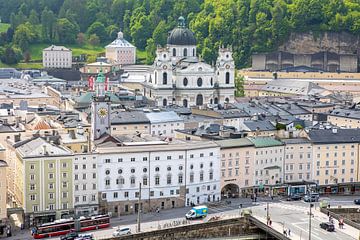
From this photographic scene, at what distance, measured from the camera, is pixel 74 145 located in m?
57.5

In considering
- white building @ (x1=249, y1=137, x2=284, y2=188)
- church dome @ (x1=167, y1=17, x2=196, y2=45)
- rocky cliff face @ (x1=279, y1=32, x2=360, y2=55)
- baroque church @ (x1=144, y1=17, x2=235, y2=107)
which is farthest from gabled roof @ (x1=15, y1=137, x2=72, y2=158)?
rocky cliff face @ (x1=279, y1=32, x2=360, y2=55)

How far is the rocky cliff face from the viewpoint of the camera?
135375mm

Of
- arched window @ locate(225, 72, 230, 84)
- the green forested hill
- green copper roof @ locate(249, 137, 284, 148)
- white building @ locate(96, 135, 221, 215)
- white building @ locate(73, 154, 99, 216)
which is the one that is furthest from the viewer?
the green forested hill

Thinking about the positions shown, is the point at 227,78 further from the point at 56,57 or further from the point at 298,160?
the point at 56,57

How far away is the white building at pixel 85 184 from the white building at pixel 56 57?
80488 millimetres

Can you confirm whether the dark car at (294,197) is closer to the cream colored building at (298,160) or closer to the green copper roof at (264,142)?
the cream colored building at (298,160)

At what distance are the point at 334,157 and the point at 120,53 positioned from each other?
262 feet

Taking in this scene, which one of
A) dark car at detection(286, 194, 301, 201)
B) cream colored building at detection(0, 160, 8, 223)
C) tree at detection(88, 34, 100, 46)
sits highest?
tree at detection(88, 34, 100, 46)

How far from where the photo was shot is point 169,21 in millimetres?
155125

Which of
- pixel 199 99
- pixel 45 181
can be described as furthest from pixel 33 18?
pixel 45 181

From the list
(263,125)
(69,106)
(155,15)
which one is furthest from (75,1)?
(263,125)

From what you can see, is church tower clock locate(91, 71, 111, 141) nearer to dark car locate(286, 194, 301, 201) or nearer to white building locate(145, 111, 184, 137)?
white building locate(145, 111, 184, 137)

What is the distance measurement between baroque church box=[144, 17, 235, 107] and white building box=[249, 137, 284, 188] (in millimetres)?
32532

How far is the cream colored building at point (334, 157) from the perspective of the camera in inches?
2489
